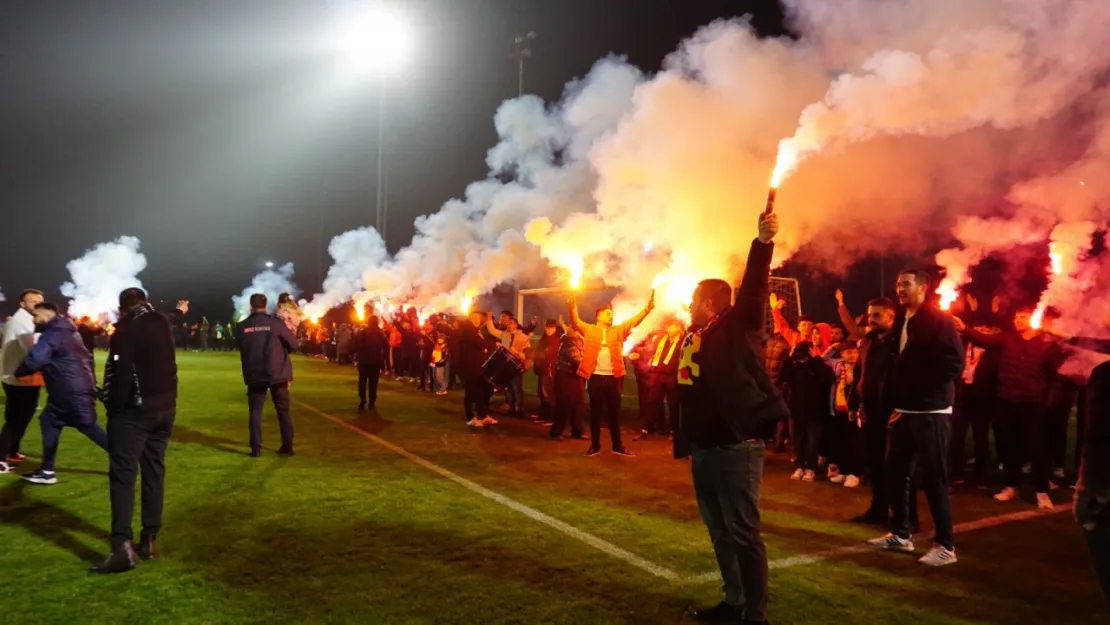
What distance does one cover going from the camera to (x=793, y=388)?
855cm

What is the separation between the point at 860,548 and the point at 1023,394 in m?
3.14

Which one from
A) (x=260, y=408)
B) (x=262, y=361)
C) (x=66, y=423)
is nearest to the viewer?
(x=66, y=423)

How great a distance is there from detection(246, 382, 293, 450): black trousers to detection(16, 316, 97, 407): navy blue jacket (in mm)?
1848

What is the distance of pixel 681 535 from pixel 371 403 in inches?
359

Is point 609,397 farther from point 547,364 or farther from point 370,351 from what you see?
point 370,351

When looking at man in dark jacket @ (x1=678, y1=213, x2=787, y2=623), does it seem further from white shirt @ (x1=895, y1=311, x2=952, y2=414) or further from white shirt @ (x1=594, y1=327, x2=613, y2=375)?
white shirt @ (x1=594, y1=327, x2=613, y2=375)

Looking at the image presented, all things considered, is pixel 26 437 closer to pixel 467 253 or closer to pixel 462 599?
pixel 462 599

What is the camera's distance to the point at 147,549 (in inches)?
196

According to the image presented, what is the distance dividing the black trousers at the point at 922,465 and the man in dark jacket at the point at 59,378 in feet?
23.3

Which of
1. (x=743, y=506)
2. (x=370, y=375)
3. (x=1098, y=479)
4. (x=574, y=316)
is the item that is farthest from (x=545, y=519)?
(x=370, y=375)

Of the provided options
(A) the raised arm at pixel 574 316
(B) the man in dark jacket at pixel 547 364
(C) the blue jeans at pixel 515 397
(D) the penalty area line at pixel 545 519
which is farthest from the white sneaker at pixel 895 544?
(C) the blue jeans at pixel 515 397

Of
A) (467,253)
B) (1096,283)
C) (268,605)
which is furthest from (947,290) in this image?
(467,253)

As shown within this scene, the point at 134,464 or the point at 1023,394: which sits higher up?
the point at 1023,394

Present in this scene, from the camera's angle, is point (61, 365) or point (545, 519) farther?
point (61, 365)
